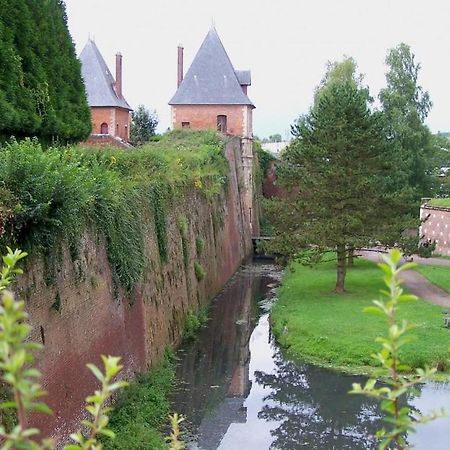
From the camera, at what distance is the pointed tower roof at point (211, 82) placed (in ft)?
127

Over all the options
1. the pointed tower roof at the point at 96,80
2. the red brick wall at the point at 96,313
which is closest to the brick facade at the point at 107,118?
the pointed tower roof at the point at 96,80

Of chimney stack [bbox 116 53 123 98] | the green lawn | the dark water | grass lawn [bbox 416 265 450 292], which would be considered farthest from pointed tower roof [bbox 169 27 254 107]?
the dark water

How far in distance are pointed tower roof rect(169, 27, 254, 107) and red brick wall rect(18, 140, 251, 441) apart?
14877mm

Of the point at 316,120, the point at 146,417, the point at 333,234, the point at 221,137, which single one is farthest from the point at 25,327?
the point at 221,137

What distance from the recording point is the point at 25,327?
211 centimetres

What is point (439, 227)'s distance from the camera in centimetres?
3572

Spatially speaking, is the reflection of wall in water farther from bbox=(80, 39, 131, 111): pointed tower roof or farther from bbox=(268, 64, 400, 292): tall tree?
bbox=(80, 39, 131, 111): pointed tower roof

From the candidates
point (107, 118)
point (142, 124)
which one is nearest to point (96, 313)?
point (107, 118)

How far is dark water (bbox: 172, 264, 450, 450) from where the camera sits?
Answer: 13.2m

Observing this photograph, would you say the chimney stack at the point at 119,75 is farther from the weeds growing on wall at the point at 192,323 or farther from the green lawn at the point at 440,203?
the weeds growing on wall at the point at 192,323

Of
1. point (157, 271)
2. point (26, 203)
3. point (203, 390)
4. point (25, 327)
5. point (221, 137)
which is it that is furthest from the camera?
point (221, 137)

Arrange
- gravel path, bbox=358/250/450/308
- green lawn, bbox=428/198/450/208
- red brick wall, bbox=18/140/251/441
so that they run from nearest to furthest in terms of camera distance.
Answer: red brick wall, bbox=18/140/251/441
gravel path, bbox=358/250/450/308
green lawn, bbox=428/198/450/208

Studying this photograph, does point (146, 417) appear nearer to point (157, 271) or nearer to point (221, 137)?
point (157, 271)

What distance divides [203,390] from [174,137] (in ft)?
71.4
